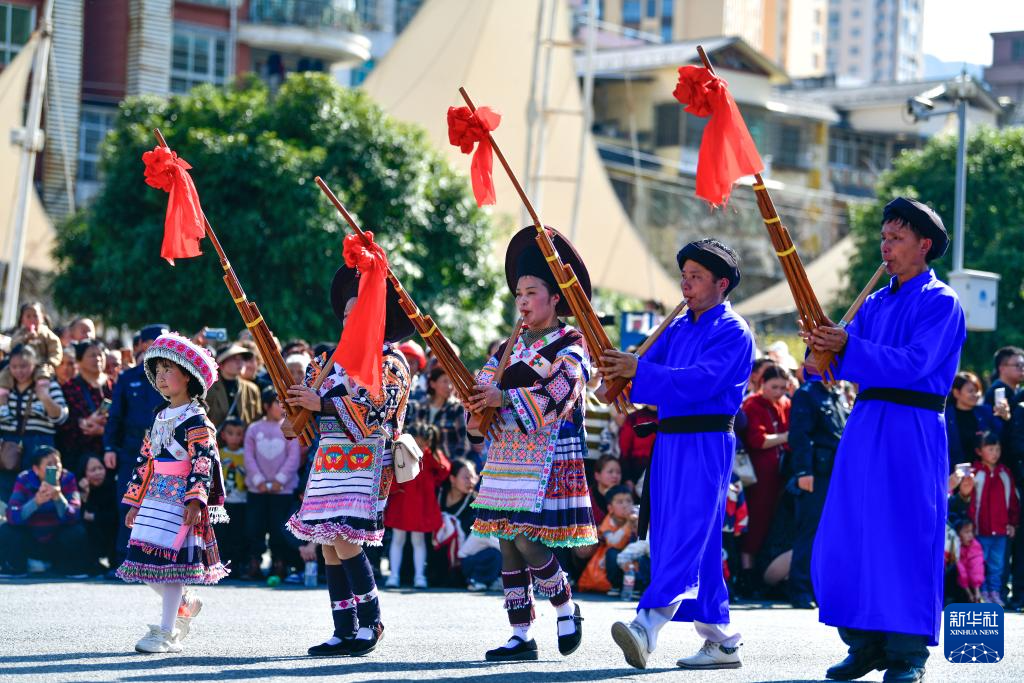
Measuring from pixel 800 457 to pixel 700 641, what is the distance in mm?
2992

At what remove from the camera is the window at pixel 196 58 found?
35.4m

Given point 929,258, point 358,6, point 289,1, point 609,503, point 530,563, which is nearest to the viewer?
point 929,258

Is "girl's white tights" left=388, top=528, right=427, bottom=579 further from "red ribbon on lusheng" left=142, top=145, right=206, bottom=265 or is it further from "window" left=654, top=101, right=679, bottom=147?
"window" left=654, top=101, right=679, bottom=147

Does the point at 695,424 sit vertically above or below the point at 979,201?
below

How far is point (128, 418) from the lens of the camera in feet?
36.2

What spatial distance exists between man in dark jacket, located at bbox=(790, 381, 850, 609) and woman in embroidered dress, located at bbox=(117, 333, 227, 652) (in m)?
4.56

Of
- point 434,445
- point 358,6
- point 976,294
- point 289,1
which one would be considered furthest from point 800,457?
point 358,6

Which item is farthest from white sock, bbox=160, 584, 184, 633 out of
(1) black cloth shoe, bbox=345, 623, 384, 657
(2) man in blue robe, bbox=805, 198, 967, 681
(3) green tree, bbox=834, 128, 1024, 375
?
(3) green tree, bbox=834, 128, 1024, 375

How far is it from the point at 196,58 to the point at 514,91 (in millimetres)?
10645

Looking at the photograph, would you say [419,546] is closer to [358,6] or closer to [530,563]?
[530,563]

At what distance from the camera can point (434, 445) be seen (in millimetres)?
11672

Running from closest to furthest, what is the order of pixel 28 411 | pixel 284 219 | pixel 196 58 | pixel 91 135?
pixel 28 411 → pixel 284 219 → pixel 91 135 → pixel 196 58

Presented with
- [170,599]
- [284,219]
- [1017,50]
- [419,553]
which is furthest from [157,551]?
[1017,50]

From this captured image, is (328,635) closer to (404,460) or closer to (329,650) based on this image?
(329,650)
